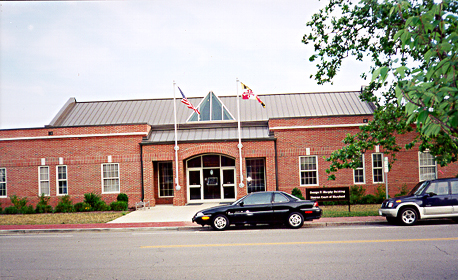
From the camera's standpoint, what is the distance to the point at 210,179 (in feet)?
78.9

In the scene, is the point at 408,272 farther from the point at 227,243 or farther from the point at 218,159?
the point at 218,159

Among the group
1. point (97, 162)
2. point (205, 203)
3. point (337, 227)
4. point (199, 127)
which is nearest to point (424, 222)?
point (337, 227)

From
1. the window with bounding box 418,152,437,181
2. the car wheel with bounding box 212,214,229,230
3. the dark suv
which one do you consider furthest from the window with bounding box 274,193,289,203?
the window with bounding box 418,152,437,181

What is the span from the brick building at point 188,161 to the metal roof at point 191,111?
2.79 metres

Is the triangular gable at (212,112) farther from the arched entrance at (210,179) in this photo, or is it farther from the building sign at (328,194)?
the building sign at (328,194)

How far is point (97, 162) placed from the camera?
77.0 feet

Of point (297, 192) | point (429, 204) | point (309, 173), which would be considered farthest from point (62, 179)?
point (429, 204)

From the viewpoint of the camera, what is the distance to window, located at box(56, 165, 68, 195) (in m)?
23.7

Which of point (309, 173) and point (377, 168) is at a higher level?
point (377, 168)

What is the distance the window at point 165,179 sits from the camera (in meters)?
24.3

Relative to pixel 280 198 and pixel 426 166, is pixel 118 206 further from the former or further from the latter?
pixel 426 166

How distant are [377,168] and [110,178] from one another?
16.6 metres

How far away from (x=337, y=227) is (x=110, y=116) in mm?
20015

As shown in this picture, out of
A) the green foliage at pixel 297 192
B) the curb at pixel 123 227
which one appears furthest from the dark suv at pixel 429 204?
the green foliage at pixel 297 192
